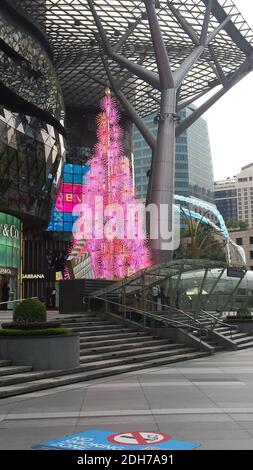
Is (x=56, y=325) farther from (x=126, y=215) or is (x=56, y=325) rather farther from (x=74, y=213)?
(x=74, y=213)

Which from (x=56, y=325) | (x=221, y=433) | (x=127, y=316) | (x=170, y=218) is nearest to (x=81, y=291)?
(x=127, y=316)

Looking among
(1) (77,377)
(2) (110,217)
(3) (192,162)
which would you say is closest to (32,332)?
(1) (77,377)

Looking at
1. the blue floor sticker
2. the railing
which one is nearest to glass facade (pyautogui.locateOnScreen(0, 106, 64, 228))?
the railing

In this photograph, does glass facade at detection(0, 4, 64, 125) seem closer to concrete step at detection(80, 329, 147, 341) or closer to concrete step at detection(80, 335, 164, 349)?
concrete step at detection(80, 329, 147, 341)

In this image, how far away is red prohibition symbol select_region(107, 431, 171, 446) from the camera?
6.97 m

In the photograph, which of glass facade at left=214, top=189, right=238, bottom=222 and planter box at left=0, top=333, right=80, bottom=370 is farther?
glass facade at left=214, top=189, right=238, bottom=222

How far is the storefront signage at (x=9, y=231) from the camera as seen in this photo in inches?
1575

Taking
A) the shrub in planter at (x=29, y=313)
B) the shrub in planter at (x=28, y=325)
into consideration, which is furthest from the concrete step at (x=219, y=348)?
the shrub in planter at (x=28, y=325)

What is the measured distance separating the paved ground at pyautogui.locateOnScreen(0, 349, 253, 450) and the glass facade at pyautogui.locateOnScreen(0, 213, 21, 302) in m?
27.1

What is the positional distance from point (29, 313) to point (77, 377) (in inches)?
108

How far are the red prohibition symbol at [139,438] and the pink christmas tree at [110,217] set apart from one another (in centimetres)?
2199

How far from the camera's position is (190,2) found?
45656mm

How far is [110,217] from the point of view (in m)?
30.4

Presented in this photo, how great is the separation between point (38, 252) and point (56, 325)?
57355 millimetres
